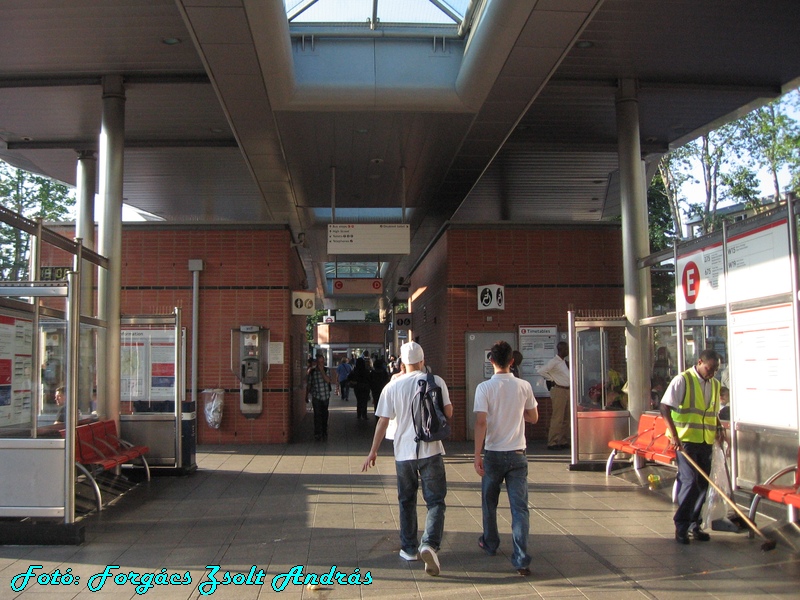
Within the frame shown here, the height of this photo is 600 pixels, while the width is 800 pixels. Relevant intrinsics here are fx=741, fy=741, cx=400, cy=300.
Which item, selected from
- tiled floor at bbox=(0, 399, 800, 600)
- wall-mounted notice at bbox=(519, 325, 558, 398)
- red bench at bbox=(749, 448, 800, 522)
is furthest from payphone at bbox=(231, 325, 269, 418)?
red bench at bbox=(749, 448, 800, 522)

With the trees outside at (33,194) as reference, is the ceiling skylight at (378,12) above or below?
below

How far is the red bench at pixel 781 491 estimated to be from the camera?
584 cm

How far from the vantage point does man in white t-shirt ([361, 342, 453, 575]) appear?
552 cm

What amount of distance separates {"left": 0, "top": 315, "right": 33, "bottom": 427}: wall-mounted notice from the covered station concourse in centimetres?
4

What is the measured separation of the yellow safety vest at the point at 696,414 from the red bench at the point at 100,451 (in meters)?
5.95

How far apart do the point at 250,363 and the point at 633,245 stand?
702 centimetres

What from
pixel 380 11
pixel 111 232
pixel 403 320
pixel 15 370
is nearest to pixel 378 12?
pixel 380 11

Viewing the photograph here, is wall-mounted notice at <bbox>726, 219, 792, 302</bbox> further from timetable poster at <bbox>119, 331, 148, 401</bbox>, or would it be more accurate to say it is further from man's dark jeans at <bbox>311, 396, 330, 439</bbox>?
man's dark jeans at <bbox>311, 396, 330, 439</bbox>

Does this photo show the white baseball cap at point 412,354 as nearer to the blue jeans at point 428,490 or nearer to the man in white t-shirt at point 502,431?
the man in white t-shirt at point 502,431

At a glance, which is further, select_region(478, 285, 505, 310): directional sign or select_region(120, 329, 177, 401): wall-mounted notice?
select_region(478, 285, 505, 310): directional sign

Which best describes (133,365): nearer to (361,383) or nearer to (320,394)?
(320,394)

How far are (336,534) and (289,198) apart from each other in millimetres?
10364

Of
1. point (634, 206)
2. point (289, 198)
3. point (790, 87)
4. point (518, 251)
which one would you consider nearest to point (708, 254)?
point (634, 206)

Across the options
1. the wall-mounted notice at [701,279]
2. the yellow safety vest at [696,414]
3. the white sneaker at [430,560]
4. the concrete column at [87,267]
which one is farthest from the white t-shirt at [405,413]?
the concrete column at [87,267]
